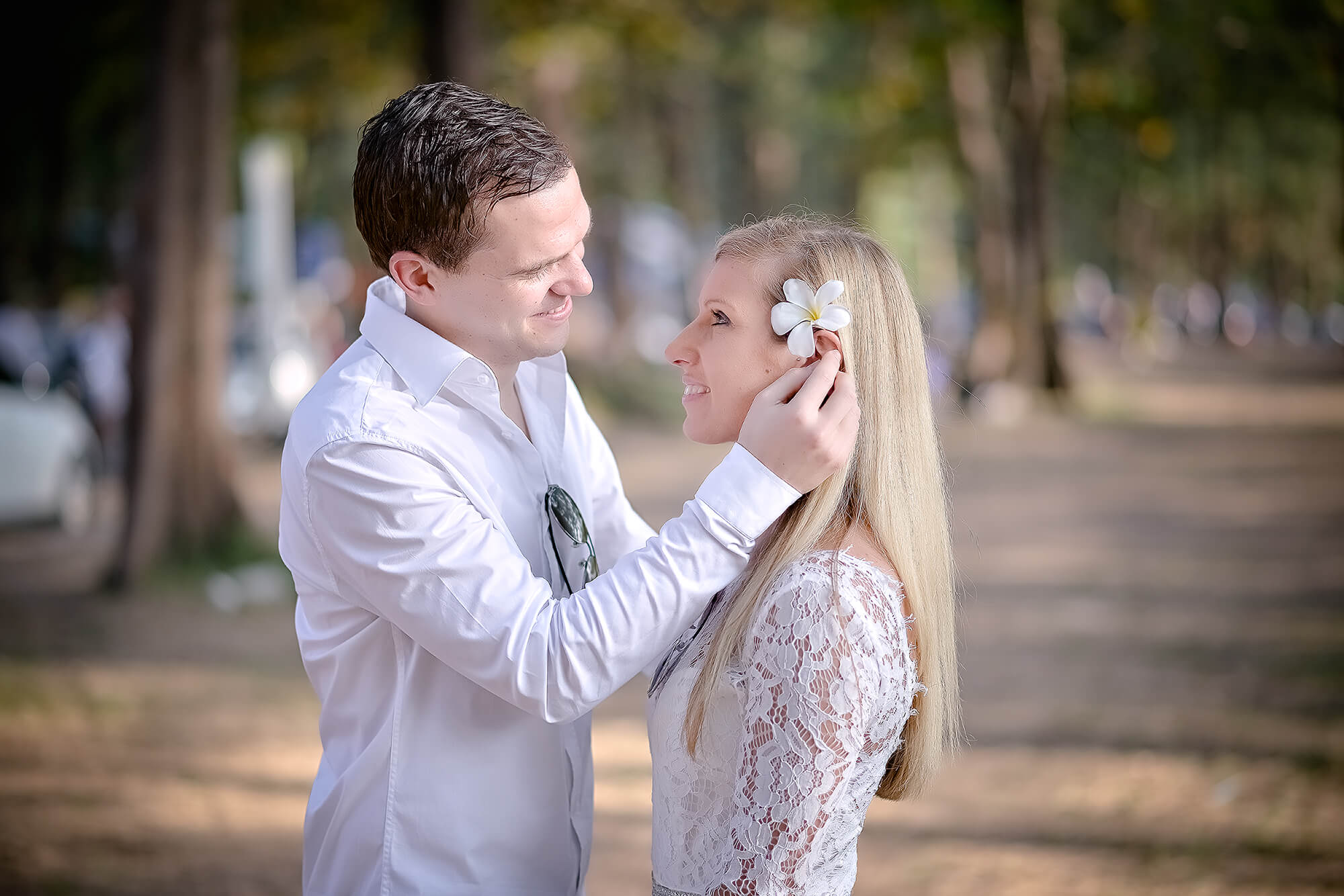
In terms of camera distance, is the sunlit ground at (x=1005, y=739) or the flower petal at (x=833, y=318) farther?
the sunlit ground at (x=1005, y=739)

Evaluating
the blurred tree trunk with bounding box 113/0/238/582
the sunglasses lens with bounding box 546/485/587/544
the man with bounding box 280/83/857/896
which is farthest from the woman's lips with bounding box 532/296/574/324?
the blurred tree trunk with bounding box 113/0/238/582

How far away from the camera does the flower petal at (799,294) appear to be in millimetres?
2332

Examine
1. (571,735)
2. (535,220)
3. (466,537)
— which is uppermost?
(535,220)

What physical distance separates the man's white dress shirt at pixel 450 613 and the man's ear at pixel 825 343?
27 centimetres

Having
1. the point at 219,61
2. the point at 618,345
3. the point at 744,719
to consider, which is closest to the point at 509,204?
the point at 744,719

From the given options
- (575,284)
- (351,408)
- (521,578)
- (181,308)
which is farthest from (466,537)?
(181,308)

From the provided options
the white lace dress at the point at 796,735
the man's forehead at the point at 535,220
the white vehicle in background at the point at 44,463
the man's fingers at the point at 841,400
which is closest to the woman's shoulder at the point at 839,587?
the white lace dress at the point at 796,735

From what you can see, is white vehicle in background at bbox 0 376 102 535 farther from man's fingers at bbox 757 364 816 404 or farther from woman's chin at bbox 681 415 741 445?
man's fingers at bbox 757 364 816 404

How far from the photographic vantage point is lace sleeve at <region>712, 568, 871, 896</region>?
2160 millimetres

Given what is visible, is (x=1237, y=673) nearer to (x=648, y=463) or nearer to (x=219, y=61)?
(x=219, y=61)

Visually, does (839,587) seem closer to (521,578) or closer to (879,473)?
(879,473)

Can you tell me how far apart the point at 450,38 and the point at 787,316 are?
9.73m

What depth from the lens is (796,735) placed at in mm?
2164

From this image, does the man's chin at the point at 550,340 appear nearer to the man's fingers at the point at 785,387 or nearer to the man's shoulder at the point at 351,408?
the man's shoulder at the point at 351,408
